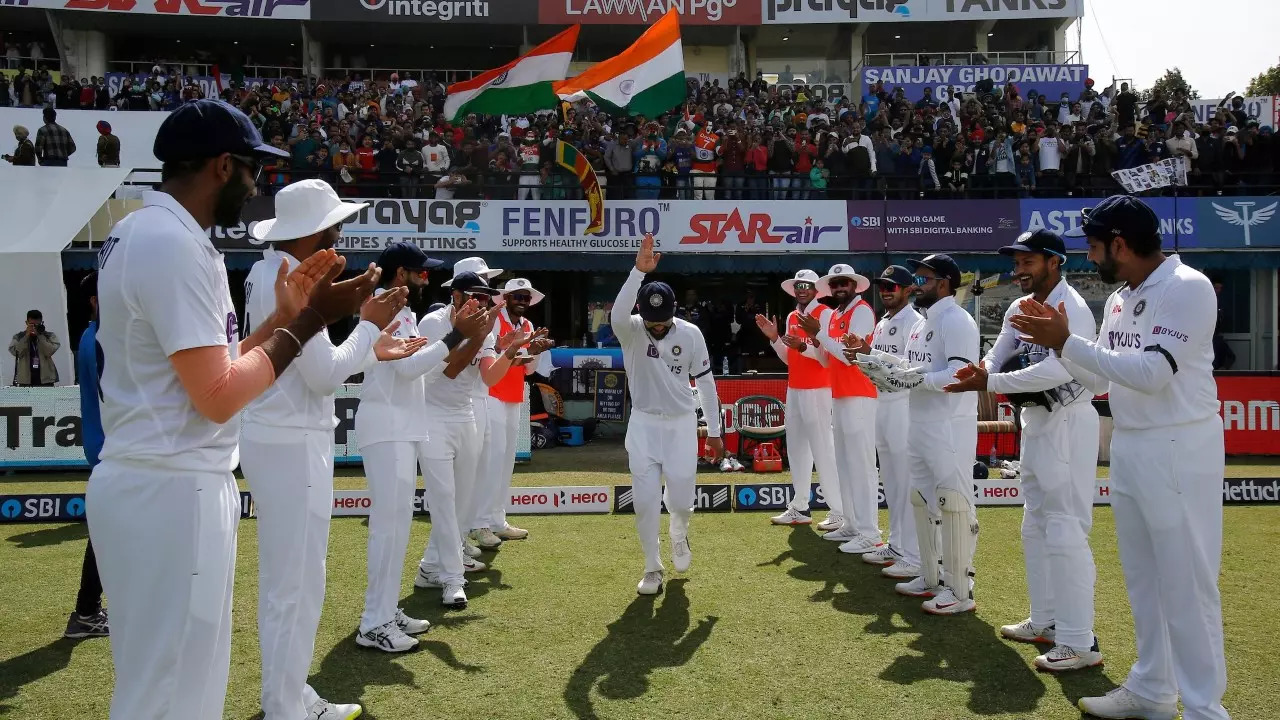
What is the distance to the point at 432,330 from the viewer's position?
696 centimetres

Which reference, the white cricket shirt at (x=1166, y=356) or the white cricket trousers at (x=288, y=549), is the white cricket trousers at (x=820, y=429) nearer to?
the white cricket shirt at (x=1166, y=356)

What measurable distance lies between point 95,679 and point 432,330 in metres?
3.08

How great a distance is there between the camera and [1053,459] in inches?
217

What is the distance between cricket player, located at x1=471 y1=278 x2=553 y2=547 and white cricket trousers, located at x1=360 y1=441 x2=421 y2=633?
219 cm

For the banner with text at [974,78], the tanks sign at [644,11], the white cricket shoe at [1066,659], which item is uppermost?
the tanks sign at [644,11]

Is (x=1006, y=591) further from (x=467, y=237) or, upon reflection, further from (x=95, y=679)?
(x=467, y=237)

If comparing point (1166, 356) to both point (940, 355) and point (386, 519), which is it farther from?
point (386, 519)

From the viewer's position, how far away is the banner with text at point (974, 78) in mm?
27875

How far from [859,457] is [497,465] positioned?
11.3 feet

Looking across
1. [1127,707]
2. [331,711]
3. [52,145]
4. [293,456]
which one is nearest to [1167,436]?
[1127,707]

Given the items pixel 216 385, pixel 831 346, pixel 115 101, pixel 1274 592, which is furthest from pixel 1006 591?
pixel 115 101

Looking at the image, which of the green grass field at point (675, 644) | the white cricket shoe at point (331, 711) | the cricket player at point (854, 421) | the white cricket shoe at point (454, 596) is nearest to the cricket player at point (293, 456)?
the white cricket shoe at point (331, 711)

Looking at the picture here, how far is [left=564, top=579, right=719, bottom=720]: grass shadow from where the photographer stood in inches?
200

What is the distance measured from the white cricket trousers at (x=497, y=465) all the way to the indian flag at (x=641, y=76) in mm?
7534
